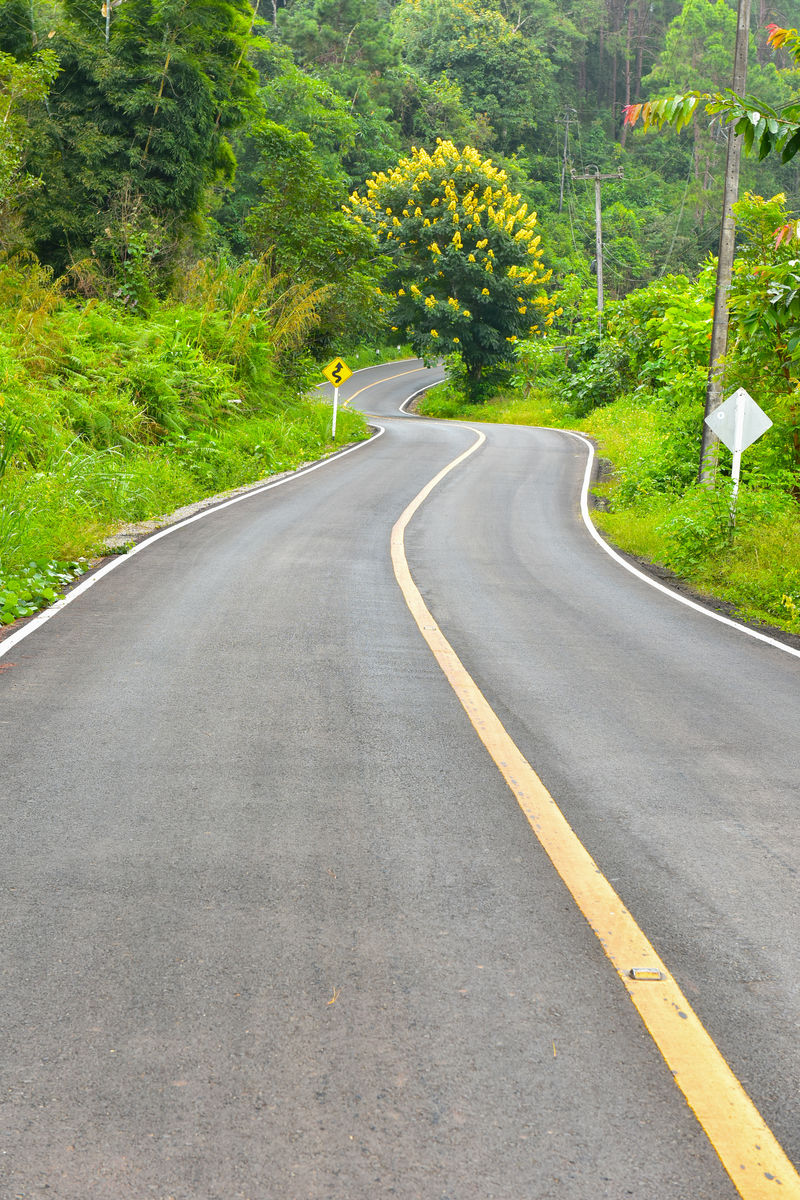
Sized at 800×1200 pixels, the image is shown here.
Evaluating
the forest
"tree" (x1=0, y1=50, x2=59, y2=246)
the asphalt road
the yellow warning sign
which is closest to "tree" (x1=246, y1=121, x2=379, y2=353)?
the forest

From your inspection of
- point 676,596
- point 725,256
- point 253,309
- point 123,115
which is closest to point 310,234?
point 253,309

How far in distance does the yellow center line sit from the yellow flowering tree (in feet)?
148

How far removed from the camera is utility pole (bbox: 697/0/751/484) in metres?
15.6

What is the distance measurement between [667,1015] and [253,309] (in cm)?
2508

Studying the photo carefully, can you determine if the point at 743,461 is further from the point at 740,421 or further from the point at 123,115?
the point at 123,115

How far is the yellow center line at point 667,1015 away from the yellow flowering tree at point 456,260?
44968mm

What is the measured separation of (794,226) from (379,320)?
25669 millimetres

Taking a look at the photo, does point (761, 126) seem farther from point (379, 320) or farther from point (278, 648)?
point (379, 320)

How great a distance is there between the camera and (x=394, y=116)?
236 ft

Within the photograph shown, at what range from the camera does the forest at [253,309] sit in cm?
1405

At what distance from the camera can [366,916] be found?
3.45 meters

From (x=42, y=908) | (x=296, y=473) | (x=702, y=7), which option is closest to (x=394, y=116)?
(x=702, y=7)

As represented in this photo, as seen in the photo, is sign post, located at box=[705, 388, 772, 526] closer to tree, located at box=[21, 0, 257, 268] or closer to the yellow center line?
the yellow center line

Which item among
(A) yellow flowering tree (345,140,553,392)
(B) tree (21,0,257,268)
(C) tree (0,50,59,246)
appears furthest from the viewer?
(A) yellow flowering tree (345,140,553,392)
